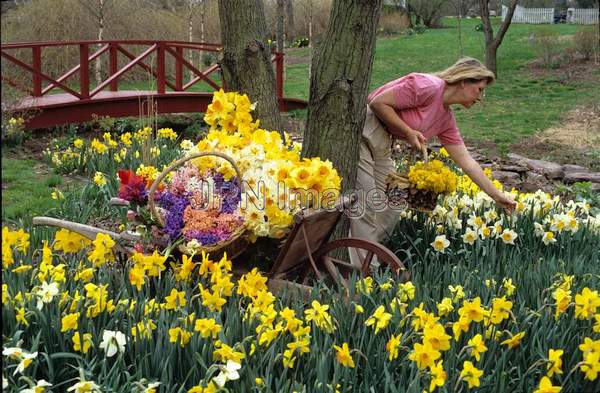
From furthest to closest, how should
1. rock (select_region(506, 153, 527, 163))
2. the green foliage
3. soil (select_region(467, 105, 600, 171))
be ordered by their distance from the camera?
the green foliage < soil (select_region(467, 105, 600, 171)) < rock (select_region(506, 153, 527, 163))

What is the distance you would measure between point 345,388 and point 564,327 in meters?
0.88

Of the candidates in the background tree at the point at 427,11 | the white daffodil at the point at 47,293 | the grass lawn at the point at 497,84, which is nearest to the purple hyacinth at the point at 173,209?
the white daffodil at the point at 47,293

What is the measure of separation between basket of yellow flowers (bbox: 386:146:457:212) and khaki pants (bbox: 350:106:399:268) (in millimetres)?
219

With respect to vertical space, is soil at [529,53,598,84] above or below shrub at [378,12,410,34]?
below

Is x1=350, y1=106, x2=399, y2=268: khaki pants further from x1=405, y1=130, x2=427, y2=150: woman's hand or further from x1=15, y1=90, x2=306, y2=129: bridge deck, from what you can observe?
x1=15, y1=90, x2=306, y2=129: bridge deck

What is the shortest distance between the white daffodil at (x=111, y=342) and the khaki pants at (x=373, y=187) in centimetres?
191

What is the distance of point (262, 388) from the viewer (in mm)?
2039

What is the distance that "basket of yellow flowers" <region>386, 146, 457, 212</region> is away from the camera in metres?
3.52

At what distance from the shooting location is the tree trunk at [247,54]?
14.0ft

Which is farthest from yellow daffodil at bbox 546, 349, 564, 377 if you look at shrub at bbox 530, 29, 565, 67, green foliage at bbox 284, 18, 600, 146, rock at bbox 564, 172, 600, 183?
shrub at bbox 530, 29, 565, 67

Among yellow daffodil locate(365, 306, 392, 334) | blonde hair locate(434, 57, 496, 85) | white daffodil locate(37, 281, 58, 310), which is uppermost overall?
blonde hair locate(434, 57, 496, 85)

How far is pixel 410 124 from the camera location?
3.83 meters

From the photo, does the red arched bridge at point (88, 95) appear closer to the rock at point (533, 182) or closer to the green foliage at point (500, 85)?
the green foliage at point (500, 85)

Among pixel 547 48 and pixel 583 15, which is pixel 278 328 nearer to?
pixel 547 48
